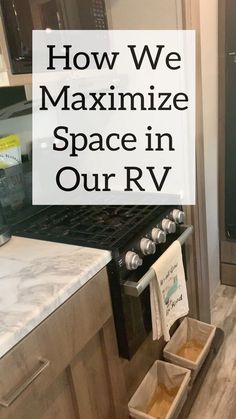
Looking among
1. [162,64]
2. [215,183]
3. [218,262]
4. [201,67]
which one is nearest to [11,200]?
[162,64]

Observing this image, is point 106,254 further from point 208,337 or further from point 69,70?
point 208,337

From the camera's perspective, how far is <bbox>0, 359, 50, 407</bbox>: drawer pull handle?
0.77m

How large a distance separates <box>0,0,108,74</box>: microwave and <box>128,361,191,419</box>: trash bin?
47.7 inches

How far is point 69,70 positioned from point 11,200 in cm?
53

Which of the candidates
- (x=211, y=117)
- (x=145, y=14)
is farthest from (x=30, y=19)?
(x=211, y=117)

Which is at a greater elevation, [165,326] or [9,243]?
[9,243]

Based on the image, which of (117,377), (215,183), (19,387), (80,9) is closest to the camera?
(19,387)

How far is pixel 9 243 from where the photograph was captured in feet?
4.04

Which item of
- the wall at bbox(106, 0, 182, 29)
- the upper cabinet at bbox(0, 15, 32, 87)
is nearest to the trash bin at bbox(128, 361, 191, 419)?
the upper cabinet at bbox(0, 15, 32, 87)

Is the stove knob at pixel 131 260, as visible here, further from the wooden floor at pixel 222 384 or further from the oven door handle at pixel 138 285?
the wooden floor at pixel 222 384

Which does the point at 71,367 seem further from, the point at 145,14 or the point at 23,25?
the point at 145,14

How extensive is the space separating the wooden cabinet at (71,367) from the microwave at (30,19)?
69cm

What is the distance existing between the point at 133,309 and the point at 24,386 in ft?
1.66

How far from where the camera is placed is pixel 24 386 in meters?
0.81
